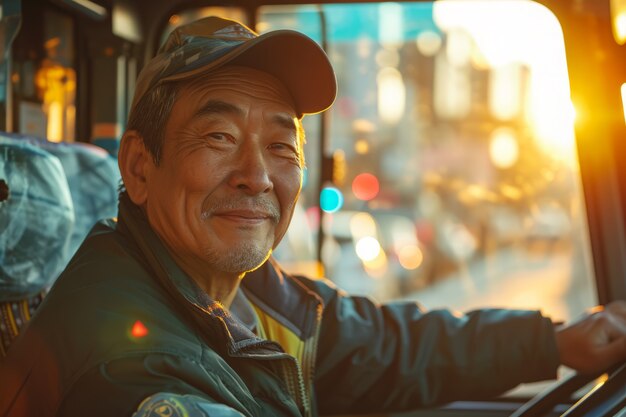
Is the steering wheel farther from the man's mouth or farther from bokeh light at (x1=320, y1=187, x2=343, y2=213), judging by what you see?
bokeh light at (x1=320, y1=187, x2=343, y2=213)

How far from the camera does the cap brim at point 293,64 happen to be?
1.62 metres

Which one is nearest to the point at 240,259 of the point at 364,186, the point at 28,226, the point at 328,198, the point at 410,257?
the point at 28,226

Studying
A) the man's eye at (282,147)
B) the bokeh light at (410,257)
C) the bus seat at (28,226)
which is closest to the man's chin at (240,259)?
the man's eye at (282,147)

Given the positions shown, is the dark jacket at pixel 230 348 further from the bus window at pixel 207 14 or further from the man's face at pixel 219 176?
the bus window at pixel 207 14

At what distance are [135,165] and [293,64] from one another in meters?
0.41

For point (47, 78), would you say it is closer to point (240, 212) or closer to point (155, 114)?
point (155, 114)

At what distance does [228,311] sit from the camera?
5.38 feet

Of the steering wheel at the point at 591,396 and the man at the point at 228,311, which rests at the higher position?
the man at the point at 228,311

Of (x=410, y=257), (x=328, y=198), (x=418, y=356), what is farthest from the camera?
(x=410, y=257)

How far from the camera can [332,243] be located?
9992 millimetres

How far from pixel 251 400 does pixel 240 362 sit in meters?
0.12

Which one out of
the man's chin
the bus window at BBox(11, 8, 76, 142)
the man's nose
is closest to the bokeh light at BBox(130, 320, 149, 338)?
the man's chin

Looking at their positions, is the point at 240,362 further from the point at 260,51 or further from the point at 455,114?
the point at 455,114

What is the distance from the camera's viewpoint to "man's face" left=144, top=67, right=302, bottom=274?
1.67m
